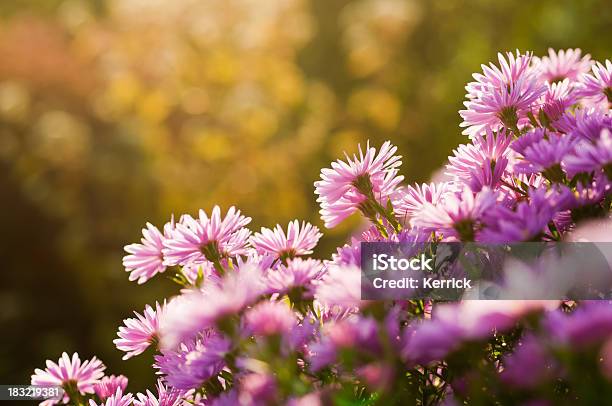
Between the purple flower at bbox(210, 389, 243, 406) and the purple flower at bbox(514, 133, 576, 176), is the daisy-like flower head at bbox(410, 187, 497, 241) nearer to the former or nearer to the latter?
the purple flower at bbox(514, 133, 576, 176)

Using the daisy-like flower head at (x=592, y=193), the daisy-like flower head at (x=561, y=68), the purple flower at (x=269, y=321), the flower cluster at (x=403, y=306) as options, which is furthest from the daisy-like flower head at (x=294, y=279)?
the daisy-like flower head at (x=561, y=68)

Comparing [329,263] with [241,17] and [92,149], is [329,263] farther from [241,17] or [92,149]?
[241,17]

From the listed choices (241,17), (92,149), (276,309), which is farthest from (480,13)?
(276,309)

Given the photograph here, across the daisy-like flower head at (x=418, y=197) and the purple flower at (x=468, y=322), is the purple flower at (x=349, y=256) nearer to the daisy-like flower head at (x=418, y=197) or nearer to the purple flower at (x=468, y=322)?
the daisy-like flower head at (x=418, y=197)

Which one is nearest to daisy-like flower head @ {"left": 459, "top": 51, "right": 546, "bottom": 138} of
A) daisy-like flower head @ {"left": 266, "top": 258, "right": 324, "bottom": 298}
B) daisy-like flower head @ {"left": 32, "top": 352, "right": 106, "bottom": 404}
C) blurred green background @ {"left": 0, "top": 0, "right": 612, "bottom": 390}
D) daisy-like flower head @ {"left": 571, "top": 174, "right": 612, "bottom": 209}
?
daisy-like flower head @ {"left": 571, "top": 174, "right": 612, "bottom": 209}

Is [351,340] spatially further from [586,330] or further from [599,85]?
[599,85]

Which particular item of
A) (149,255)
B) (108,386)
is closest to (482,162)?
(149,255)
